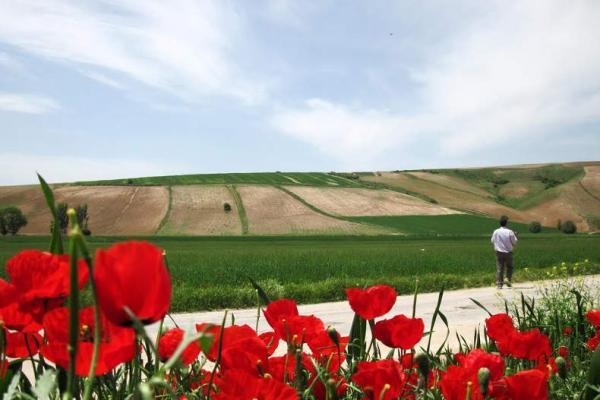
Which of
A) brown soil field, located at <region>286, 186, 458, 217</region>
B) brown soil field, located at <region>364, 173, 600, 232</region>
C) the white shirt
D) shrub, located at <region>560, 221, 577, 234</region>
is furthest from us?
brown soil field, located at <region>364, 173, 600, 232</region>

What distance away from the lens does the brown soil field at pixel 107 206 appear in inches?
2243

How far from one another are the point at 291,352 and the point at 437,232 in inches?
2190

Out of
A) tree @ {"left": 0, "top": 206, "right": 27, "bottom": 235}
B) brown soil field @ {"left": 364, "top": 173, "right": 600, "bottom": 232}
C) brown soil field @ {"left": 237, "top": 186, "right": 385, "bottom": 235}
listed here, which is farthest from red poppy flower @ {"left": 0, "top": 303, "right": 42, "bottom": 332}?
brown soil field @ {"left": 364, "top": 173, "right": 600, "bottom": 232}

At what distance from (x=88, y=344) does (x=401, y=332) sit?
767 millimetres

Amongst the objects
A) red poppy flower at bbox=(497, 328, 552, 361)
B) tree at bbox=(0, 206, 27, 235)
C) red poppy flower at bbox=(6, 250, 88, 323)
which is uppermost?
red poppy flower at bbox=(6, 250, 88, 323)

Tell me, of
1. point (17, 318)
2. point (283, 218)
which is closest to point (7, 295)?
point (17, 318)

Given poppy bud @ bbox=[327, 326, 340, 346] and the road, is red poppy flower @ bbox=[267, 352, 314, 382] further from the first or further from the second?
the road

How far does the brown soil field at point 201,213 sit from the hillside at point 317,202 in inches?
3.8

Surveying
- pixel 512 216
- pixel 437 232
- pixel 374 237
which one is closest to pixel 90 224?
pixel 374 237

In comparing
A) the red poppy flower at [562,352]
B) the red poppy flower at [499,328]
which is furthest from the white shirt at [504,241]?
the red poppy flower at [499,328]

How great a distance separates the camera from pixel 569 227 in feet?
217

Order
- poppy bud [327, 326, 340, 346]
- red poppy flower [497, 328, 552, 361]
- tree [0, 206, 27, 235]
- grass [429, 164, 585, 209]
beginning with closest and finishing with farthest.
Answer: poppy bud [327, 326, 340, 346] < red poppy flower [497, 328, 552, 361] < tree [0, 206, 27, 235] < grass [429, 164, 585, 209]

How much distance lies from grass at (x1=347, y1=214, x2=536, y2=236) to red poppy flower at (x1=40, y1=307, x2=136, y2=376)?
53901 millimetres

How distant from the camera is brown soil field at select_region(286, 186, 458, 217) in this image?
64250 millimetres
